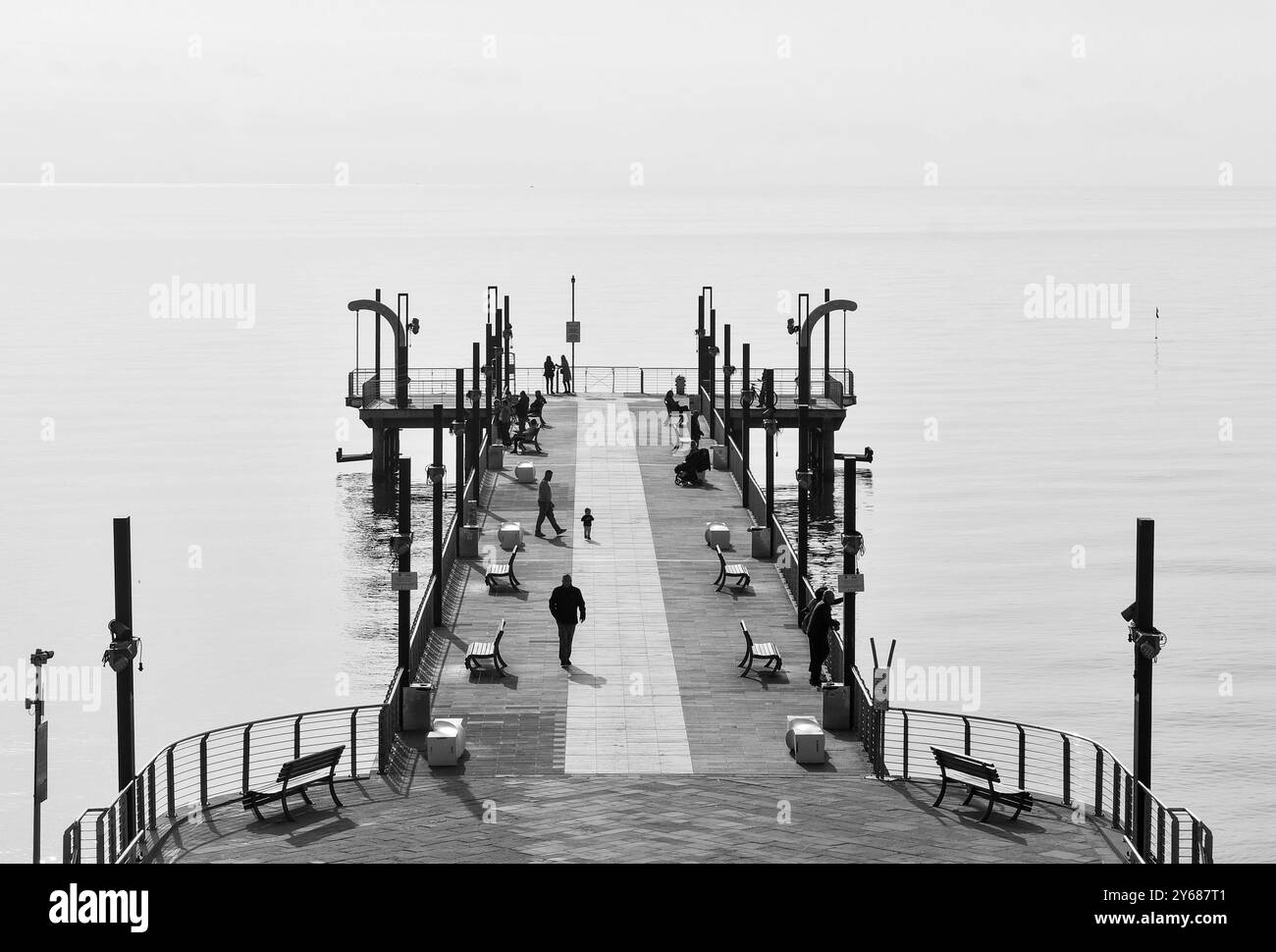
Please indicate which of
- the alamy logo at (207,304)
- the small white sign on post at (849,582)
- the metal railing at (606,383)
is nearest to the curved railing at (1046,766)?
the small white sign on post at (849,582)

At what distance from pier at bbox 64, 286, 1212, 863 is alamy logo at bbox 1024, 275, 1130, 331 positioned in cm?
11306

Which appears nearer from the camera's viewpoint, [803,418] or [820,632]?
[820,632]

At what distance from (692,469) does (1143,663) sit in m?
27.5

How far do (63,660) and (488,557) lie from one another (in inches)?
Result: 415

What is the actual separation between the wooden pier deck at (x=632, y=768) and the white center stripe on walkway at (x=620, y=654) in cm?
5

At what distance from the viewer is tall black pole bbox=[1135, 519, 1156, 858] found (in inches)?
730

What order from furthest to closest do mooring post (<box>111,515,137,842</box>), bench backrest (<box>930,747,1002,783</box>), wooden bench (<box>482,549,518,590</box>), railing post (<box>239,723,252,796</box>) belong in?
1. wooden bench (<box>482,549,518,590</box>)
2. railing post (<box>239,723,252,796</box>)
3. bench backrest (<box>930,747,1002,783</box>)
4. mooring post (<box>111,515,137,842</box>)

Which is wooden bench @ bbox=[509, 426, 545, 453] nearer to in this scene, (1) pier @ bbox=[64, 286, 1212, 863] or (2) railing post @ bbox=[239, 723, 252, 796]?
(1) pier @ bbox=[64, 286, 1212, 863]

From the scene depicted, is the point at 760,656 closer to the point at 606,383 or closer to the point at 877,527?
the point at 877,527

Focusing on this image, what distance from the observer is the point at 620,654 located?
2862 centimetres

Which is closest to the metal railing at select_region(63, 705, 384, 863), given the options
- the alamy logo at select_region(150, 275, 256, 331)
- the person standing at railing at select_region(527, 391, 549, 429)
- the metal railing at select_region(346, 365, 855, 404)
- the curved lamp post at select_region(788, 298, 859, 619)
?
the curved lamp post at select_region(788, 298, 859, 619)

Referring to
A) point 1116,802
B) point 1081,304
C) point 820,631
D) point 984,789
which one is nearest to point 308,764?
point 984,789
